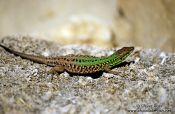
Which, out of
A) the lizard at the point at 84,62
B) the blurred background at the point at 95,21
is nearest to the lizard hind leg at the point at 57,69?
the lizard at the point at 84,62

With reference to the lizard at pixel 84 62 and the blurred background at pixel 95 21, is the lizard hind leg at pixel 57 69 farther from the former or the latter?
the blurred background at pixel 95 21

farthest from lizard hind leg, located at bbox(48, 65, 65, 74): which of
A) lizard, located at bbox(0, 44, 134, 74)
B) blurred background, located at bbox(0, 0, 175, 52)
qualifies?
blurred background, located at bbox(0, 0, 175, 52)

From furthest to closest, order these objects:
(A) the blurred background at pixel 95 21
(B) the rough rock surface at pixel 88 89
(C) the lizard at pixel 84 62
Result: (A) the blurred background at pixel 95 21 → (C) the lizard at pixel 84 62 → (B) the rough rock surface at pixel 88 89

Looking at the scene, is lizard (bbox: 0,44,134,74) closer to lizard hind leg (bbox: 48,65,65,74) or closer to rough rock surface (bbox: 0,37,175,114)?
lizard hind leg (bbox: 48,65,65,74)

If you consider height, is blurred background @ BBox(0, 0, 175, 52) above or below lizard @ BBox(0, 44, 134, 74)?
above

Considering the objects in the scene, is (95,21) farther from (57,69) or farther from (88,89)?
(88,89)

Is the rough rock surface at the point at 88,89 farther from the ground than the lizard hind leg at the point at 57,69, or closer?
closer
